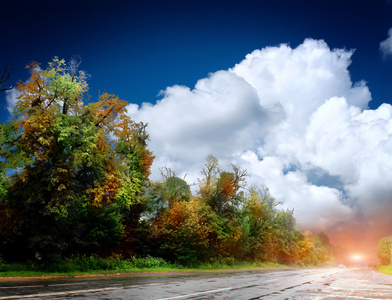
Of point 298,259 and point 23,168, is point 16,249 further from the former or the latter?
point 298,259

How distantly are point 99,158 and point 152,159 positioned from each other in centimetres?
1046

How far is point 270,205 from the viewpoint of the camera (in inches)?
2274

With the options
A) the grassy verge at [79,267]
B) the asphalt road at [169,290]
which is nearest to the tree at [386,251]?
the grassy verge at [79,267]

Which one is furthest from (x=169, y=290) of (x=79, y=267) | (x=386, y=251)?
(x=386, y=251)

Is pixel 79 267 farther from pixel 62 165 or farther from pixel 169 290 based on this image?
pixel 169 290

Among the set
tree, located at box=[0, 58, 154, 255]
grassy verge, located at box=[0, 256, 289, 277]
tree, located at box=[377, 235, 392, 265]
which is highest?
tree, located at box=[0, 58, 154, 255]

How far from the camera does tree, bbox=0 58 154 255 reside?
1931 centimetres

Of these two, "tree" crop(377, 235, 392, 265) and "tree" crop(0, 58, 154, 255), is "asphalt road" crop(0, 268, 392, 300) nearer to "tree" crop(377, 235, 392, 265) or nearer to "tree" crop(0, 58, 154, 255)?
"tree" crop(0, 58, 154, 255)

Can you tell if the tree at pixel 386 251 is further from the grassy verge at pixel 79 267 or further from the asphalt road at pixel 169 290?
the asphalt road at pixel 169 290

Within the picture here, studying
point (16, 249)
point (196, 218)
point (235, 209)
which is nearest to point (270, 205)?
point (235, 209)

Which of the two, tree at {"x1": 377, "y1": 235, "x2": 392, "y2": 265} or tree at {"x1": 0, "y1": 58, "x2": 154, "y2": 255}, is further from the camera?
tree at {"x1": 377, "y1": 235, "x2": 392, "y2": 265}

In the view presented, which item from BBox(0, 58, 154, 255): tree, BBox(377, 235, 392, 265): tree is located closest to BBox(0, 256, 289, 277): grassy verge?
BBox(0, 58, 154, 255): tree

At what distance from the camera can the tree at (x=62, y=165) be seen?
19312 millimetres

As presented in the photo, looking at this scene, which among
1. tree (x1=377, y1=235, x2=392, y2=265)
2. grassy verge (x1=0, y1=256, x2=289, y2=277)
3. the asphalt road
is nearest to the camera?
the asphalt road
